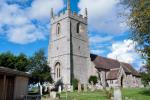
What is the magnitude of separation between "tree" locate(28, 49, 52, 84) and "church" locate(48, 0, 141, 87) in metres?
8.50

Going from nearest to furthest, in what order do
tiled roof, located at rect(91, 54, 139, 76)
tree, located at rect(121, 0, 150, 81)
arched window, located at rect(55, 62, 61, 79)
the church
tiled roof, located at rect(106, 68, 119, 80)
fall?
tree, located at rect(121, 0, 150, 81) < the church < arched window, located at rect(55, 62, 61, 79) < tiled roof, located at rect(106, 68, 119, 80) < tiled roof, located at rect(91, 54, 139, 76)

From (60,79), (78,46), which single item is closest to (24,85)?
(60,79)

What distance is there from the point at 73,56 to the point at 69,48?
237 cm

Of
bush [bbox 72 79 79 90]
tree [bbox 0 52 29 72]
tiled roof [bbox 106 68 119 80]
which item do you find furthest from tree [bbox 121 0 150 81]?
tiled roof [bbox 106 68 119 80]

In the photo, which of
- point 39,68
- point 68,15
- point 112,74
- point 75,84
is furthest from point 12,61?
point 112,74

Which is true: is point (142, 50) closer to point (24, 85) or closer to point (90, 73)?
point (24, 85)

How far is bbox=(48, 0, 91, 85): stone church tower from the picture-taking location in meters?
56.1

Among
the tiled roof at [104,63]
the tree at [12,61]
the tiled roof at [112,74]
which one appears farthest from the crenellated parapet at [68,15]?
the tree at [12,61]

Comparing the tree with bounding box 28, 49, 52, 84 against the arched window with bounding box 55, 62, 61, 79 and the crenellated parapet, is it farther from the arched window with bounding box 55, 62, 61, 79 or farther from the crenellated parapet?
the crenellated parapet

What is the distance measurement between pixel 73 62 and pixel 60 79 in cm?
494

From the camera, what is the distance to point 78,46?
59.6 m

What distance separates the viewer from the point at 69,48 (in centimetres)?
5631

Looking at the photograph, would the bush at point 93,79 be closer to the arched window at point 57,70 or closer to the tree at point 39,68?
the arched window at point 57,70

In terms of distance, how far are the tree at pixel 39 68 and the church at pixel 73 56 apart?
8.50m
